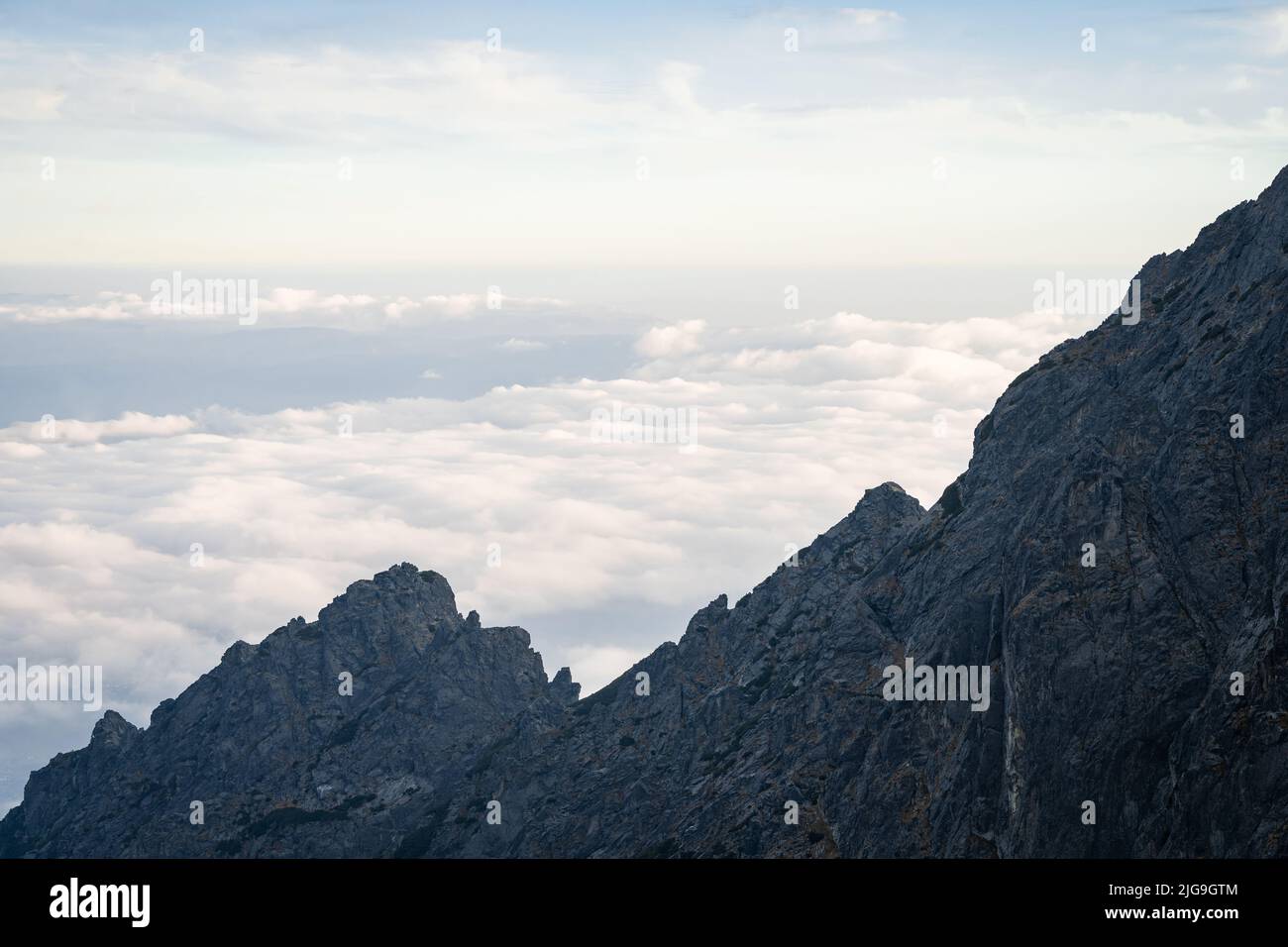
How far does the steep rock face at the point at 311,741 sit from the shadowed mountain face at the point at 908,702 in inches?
17.6

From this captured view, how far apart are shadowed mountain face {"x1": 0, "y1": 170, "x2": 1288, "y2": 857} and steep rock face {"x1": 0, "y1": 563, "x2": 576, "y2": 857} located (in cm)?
45

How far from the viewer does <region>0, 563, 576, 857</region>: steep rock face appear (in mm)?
159500

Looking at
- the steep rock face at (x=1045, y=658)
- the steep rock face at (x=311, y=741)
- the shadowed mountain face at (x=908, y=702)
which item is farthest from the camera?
the steep rock face at (x=311, y=741)

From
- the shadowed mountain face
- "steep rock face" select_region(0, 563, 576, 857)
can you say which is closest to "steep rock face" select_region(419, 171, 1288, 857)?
the shadowed mountain face

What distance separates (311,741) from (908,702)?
10346 centimetres

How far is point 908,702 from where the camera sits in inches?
4008

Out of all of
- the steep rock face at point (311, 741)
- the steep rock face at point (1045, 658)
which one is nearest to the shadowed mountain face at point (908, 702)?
the steep rock face at point (1045, 658)

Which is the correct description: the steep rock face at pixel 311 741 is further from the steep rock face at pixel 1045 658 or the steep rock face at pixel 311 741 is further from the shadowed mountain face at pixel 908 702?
the steep rock face at pixel 1045 658

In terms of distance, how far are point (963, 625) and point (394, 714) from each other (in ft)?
337

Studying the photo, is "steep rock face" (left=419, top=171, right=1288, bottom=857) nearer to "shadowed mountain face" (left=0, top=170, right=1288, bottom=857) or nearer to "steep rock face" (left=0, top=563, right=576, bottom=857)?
"shadowed mountain face" (left=0, top=170, right=1288, bottom=857)

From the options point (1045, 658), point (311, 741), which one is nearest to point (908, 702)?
point (1045, 658)

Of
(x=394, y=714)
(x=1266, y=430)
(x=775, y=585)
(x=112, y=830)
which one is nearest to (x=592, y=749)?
(x=775, y=585)

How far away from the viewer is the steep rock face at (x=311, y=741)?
523 ft

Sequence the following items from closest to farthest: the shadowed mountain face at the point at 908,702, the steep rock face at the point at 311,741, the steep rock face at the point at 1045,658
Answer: the steep rock face at the point at 1045,658, the shadowed mountain face at the point at 908,702, the steep rock face at the point at 311,741
